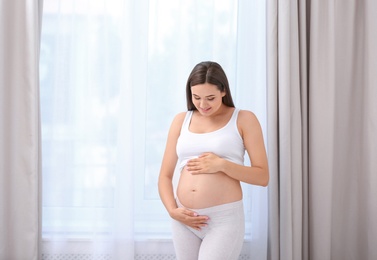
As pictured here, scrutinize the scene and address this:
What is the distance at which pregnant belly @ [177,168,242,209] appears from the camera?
6.03 ft

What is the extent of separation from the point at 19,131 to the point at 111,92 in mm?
582

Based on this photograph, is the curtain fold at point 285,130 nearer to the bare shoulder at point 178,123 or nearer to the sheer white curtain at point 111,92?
the sheer white curtain at point 111,92

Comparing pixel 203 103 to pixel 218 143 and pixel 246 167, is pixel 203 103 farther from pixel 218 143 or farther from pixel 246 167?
pixel 246 167

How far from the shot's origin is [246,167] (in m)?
1.87

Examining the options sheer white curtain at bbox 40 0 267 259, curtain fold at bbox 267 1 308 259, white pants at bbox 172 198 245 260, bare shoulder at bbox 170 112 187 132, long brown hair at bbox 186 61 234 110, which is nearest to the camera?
white pants at bbox 172 198 245 260

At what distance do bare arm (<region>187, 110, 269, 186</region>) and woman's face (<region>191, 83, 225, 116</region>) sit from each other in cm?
14

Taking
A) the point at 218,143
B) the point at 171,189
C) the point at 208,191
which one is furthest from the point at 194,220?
the point at 218,143

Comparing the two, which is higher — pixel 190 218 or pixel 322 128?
pixel 322 128

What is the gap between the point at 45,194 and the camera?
2518 mm

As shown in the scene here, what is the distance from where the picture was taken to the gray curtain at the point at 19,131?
2.38m

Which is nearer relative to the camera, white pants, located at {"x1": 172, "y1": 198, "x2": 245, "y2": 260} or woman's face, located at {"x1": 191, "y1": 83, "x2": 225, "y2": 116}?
white pants, located at {"x1": 172, "y1": 198, "x2": 245, "y2": 260}

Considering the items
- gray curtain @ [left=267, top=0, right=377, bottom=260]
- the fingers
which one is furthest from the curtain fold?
the fingers

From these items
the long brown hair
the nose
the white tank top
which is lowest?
the white tank top

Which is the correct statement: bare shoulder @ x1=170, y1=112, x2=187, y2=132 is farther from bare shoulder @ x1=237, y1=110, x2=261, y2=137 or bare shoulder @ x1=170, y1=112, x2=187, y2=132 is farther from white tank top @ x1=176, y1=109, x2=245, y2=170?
bare shoulder @ x1=237, y1=110, x2=261, y2=137
